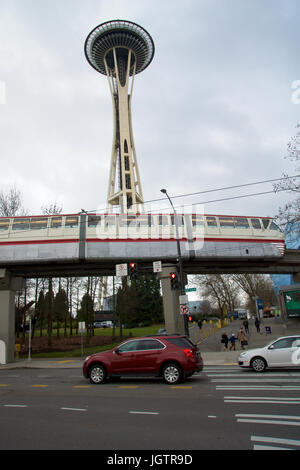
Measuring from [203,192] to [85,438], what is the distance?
1542cm

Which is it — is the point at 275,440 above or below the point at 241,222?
below

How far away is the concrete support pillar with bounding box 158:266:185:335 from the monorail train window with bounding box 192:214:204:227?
3.53 m

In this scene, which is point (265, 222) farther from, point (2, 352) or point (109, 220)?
point (2, 352)

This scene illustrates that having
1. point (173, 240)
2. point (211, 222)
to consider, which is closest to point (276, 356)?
point (173, 240)

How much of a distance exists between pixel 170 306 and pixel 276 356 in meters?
12.5

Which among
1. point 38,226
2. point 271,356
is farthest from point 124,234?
point 271,356

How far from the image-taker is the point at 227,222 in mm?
24938

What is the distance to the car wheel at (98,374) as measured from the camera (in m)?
11.7

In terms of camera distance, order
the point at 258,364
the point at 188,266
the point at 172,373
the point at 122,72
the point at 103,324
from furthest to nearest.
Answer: the point at 103,324 < the point at 122,72 < the point at 188,266 < the point at 258,364 < the point at 172,373

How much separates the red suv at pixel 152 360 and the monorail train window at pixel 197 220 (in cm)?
1382

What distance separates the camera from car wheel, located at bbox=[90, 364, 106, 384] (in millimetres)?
11695

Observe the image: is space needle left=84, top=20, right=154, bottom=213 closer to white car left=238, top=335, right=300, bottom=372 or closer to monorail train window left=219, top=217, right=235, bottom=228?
monorail train window left=219, top=217, right=235, bottom=228

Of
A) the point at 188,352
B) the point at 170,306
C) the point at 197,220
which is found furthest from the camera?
the point at 170,306

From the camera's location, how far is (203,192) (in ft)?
63.1
